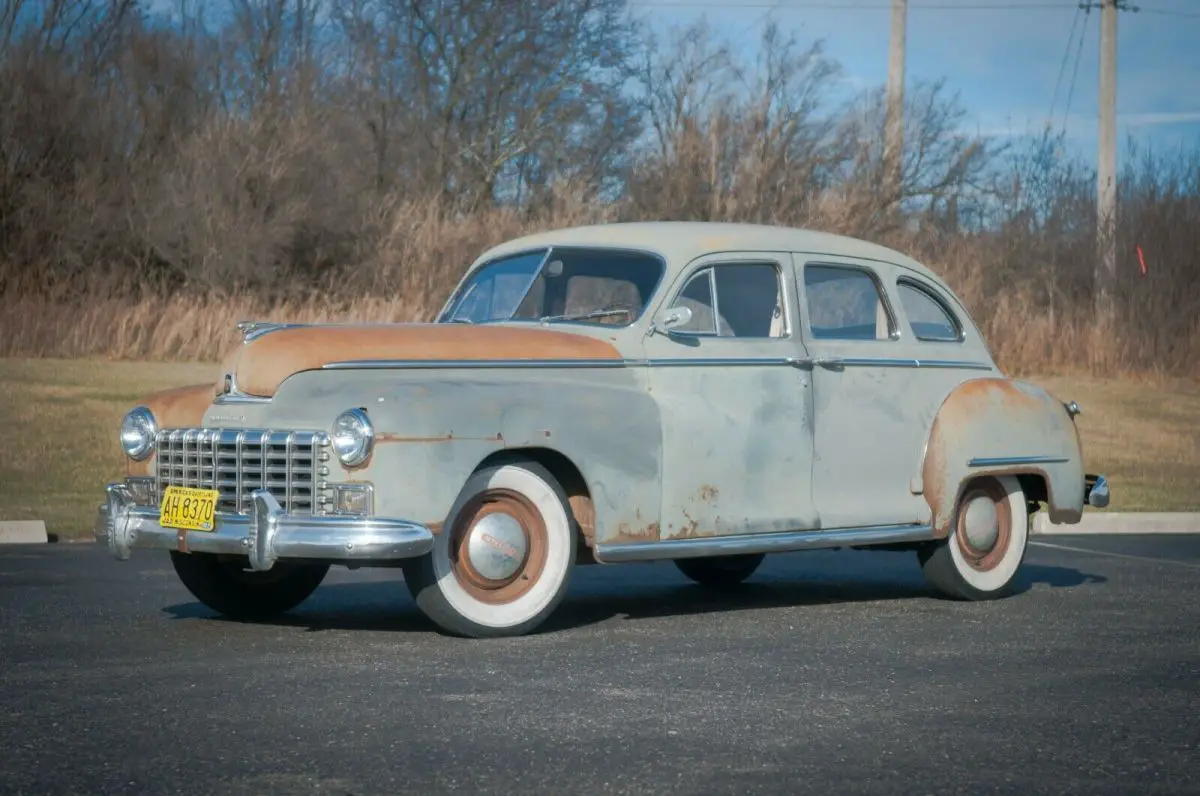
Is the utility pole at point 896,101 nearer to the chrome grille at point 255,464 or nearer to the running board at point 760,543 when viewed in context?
the running board at point 760,543

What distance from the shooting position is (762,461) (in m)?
9.12

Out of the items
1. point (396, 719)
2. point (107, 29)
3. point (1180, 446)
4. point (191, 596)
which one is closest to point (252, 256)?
point (107, 29)

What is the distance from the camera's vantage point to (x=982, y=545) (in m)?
10.1

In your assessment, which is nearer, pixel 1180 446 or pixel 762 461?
pixel 762 461

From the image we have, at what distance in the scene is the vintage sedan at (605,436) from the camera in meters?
7.86

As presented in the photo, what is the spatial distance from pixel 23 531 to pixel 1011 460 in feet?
24.7

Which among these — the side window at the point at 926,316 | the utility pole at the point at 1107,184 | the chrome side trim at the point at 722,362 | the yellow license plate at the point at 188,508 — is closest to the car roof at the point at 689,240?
the side window at the point at 926,316

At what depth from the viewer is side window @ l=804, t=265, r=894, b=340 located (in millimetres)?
9586

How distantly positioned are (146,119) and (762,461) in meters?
27.9

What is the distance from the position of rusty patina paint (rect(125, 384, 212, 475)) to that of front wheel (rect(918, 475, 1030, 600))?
160 inches

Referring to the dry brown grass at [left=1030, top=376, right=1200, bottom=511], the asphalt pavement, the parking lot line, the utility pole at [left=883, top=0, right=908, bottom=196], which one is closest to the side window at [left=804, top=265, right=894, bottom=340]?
the asphalt pavement

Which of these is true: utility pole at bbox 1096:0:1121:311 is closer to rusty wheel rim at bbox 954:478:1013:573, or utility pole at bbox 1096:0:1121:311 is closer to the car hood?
rusty wheel rim at bbox 954:478:1013:573

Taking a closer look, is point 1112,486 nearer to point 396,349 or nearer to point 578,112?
point 396,349

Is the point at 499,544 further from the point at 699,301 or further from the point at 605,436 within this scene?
the point at 699,301
